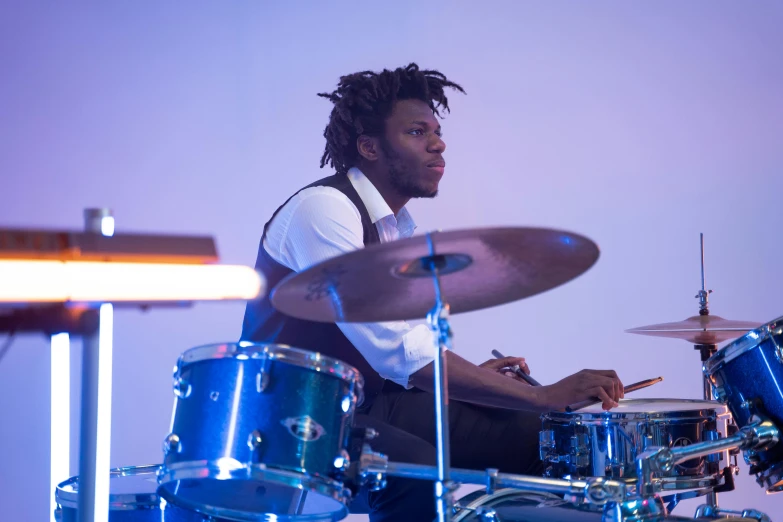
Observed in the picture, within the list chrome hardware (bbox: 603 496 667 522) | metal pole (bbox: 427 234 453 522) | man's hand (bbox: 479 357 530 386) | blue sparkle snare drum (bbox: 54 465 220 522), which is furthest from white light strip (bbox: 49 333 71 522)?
man's hand (bbox: 479 357 530 386)

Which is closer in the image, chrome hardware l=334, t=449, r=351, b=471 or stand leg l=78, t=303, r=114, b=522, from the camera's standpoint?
stand leg l=78, t=303, r=114, b=522

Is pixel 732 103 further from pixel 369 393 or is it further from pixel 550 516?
pixel 550 516

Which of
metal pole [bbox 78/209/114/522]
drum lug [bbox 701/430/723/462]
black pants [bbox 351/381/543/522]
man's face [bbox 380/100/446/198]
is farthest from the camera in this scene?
man's face [bbox 380/100/446/198]

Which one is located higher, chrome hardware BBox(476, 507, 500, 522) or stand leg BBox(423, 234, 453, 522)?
stand leg BBox(423, 234, 453, 522)

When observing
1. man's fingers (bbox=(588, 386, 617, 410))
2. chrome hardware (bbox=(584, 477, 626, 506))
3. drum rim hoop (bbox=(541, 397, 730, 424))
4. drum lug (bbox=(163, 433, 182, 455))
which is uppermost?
man's fingers (bbox=(588, 386, 617, 410))

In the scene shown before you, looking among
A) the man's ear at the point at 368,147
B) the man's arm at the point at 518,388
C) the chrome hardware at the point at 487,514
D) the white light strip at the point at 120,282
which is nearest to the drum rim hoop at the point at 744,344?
the man's arm at the point at 518,388

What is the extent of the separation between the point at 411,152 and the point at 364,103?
0.21 m

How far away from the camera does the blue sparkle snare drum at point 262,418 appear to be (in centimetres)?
157

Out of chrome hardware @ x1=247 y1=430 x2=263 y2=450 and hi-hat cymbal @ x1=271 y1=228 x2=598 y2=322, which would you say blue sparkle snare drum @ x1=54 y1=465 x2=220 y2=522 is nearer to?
Answer: chrome hardware @ x1=247 y1=430 x2=263 y2=450

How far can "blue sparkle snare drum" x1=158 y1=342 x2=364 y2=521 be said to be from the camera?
61.6 inches

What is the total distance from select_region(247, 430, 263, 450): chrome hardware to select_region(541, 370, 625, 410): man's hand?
80cm

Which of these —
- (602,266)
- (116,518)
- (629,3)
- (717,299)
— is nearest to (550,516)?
(116,518)

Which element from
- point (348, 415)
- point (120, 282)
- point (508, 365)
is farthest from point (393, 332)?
point (120, 282)

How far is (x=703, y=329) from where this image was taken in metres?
2.83
